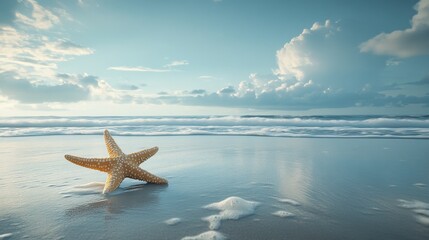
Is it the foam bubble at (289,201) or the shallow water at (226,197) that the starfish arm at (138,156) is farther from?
the foam bubble at (289,201)

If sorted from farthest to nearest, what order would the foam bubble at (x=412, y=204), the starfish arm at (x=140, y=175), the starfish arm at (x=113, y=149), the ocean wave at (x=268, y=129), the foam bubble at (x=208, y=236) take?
the ocean wave at (x=268, y=129) → the starfish arm at (x=113, y=149) → the starfish arm at (x=140, y=175) → the foam bubble at (x=412, y=204) → the foam bubble at (x=208, y=236)

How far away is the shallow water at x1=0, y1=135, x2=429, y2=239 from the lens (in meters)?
2.56

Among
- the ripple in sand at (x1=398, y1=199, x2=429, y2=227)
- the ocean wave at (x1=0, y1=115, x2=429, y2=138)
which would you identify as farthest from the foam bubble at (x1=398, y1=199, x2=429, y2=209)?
the ocean wave at (x1=0, y1=115, x2=429, y2=138)

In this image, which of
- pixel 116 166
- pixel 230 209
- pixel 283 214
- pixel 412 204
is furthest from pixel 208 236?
pixel 412 204

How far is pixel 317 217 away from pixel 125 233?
6.67ft

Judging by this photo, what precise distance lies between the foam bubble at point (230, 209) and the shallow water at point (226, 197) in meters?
0.07

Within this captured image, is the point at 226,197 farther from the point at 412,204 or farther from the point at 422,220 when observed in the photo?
the point at 412,204

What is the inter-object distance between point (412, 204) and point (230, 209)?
2353mm

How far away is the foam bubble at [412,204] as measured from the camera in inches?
128

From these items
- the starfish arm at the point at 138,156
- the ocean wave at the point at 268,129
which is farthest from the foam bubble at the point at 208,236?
the ocean wave at the point at 268,129

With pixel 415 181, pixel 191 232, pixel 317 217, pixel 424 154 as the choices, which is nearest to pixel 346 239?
pixel 317 217

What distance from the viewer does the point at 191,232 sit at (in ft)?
8.28

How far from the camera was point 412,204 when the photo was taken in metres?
3.31

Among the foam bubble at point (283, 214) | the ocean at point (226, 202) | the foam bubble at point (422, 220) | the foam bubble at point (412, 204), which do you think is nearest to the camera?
the ocean at point (226, 202)
